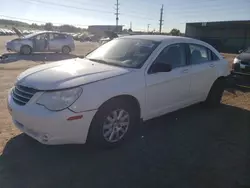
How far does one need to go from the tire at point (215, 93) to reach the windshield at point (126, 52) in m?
2.15

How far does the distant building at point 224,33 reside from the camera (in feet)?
112

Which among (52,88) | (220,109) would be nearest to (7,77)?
(52,88)

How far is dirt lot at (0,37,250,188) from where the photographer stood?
3025 millimetres

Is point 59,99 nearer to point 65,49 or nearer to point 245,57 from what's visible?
point 245,57

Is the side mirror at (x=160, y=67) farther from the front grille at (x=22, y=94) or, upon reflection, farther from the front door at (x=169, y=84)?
the front grille at (x=22, y=94)

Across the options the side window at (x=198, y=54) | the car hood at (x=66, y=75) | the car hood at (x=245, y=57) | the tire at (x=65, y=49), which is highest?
the side window at (x=198, y=54)

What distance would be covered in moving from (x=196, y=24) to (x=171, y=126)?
37.7 metres

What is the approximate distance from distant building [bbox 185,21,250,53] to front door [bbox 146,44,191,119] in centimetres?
3023

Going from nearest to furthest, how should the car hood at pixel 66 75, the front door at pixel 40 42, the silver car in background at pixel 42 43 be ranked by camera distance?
the car hood at pixel 66 75, the silver car in background at pixel 42 43, the front door at pixel 40 42

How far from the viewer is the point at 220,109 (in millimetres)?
5973

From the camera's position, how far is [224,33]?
3988cm

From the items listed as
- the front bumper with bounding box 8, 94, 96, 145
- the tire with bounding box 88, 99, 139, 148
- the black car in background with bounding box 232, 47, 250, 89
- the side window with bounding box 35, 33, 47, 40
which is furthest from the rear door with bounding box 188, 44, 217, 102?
the side window with bounding box 35, 33, 47, 40

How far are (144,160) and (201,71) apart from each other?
2.50m

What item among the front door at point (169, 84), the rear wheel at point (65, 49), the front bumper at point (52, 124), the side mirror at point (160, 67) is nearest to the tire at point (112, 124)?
the front bumper at point (52, 124)
